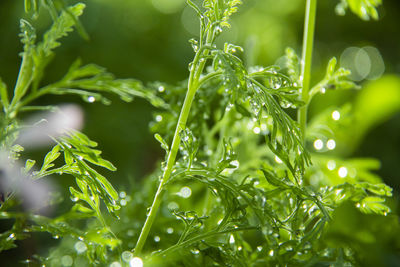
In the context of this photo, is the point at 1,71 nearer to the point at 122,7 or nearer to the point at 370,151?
the point at 122,7

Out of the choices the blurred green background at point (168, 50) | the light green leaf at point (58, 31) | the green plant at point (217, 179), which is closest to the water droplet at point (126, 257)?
the green plant at point (217, 179)

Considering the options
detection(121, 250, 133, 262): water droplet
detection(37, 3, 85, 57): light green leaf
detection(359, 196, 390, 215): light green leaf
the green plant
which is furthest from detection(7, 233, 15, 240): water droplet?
detection(359, 196, 390, 215): light green leaf

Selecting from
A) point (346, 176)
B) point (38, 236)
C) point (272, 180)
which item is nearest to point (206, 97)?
point (272, 180)

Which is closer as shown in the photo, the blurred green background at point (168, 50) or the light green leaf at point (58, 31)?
the light green leaf at point (58, 31)

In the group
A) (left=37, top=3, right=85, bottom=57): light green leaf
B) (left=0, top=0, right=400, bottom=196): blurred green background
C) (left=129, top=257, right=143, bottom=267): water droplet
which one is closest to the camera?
(left=129, top=257, right=143, bottom=267): water droplet

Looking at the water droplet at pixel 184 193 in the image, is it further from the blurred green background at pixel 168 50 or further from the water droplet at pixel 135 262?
the blurred green background at pixel 168 50

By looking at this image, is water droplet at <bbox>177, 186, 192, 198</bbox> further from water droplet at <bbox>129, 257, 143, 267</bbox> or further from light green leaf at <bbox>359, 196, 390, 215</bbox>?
light green leaf at <bbox>359, 196, 390, 215</bbox>

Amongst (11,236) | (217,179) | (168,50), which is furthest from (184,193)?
(168,50)

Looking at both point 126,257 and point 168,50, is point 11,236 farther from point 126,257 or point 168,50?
point 168,50
